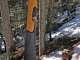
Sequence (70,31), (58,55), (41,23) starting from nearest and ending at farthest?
(58,55) → (41,23) → (70,31)

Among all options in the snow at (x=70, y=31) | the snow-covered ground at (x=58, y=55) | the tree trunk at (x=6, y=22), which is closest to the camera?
the snow-covered ground at (x=58, y=55)

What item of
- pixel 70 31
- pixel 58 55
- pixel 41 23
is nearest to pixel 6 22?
pixel 41 23

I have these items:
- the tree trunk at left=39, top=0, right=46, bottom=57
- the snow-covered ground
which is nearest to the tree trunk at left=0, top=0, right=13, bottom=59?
the tree trunk at left=39, top=0, right=46, bottom=57

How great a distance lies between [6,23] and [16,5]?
439 centimetres

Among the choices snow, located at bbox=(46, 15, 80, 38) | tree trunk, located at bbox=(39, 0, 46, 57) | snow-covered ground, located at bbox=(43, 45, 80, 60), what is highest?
tree trunk, located at bbox=(39, 0, 46, 57)

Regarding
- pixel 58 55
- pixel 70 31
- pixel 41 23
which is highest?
pixel 41 23

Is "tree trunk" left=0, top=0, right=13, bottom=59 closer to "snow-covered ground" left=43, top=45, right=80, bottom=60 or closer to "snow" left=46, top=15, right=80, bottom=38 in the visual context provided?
"snow-covered ground" left=43, top=45, right=80, bottom=60

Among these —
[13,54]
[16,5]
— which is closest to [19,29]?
[16,5]

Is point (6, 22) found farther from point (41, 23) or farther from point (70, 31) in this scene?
point (70, 31)

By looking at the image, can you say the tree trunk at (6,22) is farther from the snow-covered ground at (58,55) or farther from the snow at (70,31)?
the snow at (70,31)

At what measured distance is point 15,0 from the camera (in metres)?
11.8

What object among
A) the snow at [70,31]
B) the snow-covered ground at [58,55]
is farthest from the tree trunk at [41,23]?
the snow at [70,31]

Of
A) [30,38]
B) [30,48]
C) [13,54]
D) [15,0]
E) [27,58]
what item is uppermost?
[15,0]

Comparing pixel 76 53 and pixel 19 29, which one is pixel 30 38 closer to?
pixel 76 53
